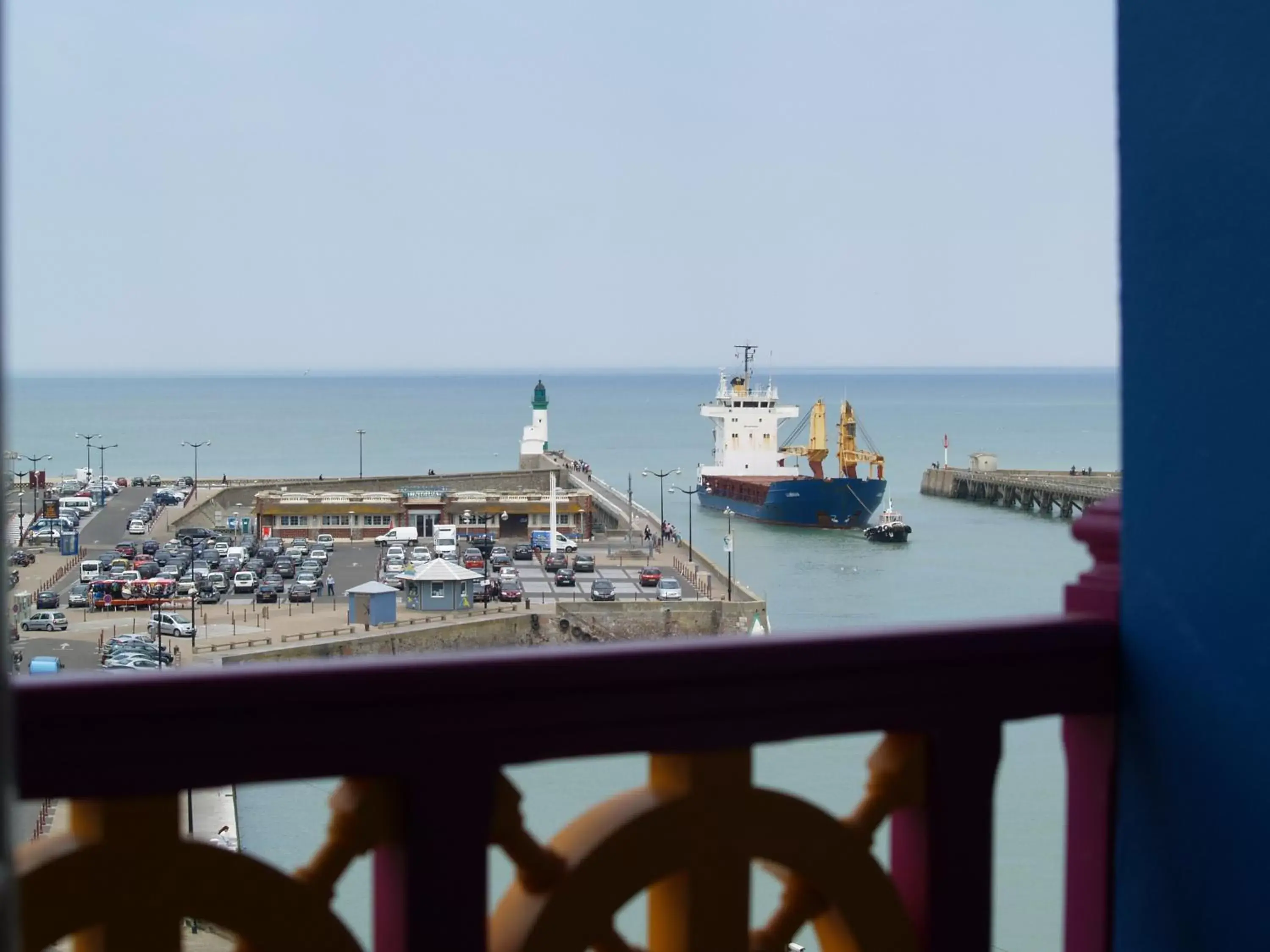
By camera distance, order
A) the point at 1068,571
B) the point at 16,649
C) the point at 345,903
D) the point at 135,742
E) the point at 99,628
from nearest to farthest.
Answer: the point at 135,742, the point at 345,903, the point at 16,649, the point at 99,628, the point at 1068,571

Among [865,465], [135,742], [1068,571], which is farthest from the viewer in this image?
[865,465]

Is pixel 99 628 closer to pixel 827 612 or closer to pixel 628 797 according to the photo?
A: pixel 827 612

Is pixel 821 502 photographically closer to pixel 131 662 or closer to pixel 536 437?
pixel 536 437

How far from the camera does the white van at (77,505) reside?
134ft

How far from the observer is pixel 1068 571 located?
116ft

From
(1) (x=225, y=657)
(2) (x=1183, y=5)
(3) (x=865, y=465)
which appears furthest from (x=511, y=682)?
(3) (x=865, y=465)

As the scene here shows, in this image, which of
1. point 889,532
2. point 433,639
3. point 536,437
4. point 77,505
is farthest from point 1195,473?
point 536,437

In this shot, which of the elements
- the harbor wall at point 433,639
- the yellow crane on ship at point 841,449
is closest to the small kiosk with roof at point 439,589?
the harbor wall at point 433,639

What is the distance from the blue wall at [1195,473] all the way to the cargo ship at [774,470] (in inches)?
1655

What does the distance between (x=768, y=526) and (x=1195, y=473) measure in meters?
43.7

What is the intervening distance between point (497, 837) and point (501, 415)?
131273mm

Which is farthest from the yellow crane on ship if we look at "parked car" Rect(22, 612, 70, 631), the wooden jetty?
"parked car" Rect(22, 612, 70, 631)

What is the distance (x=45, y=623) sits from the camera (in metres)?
23.0

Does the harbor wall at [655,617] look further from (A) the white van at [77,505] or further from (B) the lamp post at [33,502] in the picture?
(A) the white van at [77,505]
